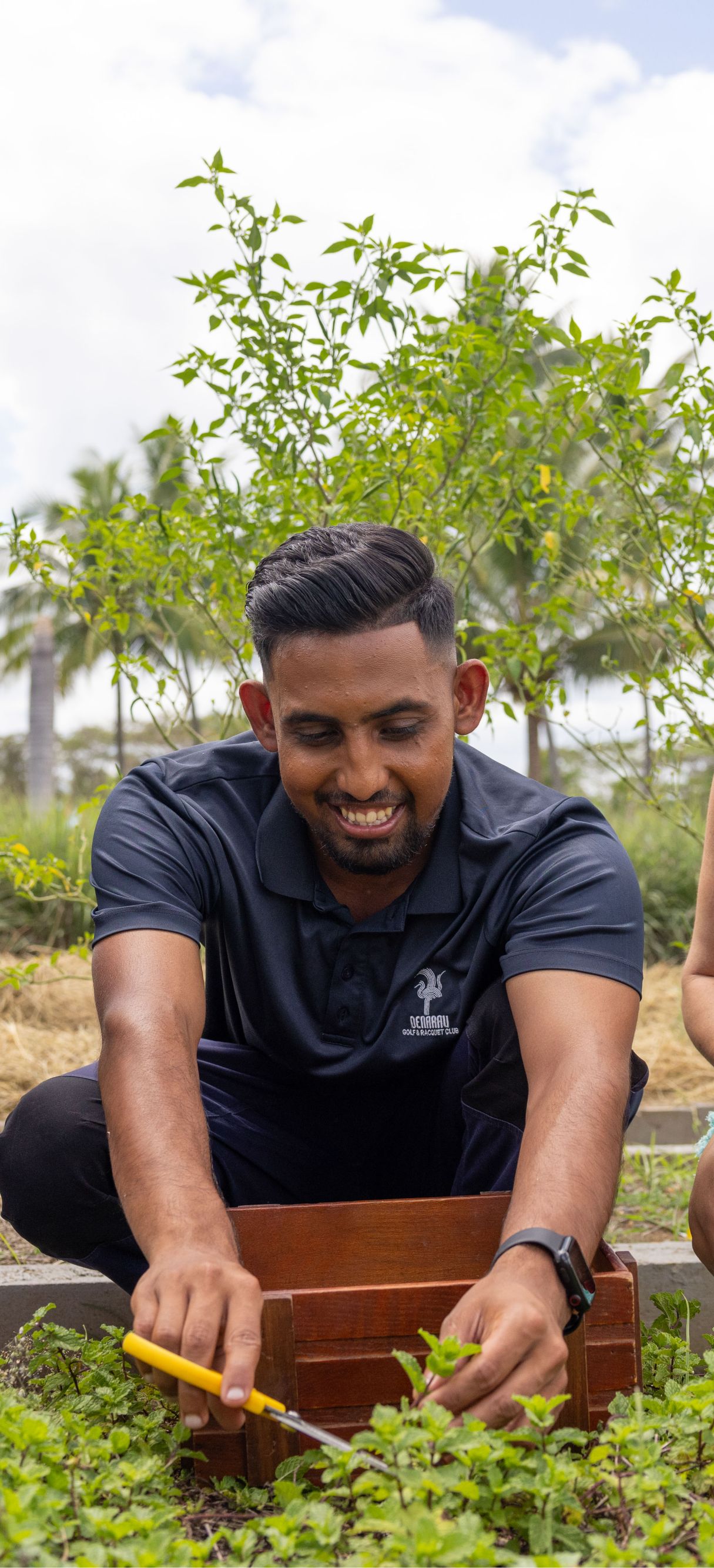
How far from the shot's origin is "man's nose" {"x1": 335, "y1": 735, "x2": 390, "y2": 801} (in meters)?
2.16

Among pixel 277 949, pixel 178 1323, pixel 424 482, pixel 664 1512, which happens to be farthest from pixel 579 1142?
pixel 424 482

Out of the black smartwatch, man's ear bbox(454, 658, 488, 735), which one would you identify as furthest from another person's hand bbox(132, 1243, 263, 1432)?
man's ear bbox(454, 658, 488, 735)

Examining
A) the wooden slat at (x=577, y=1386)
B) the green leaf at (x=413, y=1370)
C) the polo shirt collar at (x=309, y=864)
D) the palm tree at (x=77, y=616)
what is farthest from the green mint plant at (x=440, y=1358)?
the palm tree at (x=77, y=616)

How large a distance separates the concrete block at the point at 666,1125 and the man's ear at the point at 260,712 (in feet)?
9.86

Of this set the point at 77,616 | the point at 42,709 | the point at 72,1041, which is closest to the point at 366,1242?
the point at 72,1041

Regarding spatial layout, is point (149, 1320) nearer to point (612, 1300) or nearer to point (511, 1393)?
point (511, 1393)

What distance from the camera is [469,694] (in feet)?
7.98

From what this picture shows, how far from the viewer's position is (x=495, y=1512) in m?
Answer: 1.46

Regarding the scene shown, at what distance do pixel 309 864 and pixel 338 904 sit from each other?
9 centimetres

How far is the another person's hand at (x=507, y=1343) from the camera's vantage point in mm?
1488

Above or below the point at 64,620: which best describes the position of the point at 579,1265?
below

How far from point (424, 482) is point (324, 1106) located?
1799 mm

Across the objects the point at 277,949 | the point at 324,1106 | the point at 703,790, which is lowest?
the point at 324,1106

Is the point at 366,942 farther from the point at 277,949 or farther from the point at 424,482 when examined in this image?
the point at 424,482
